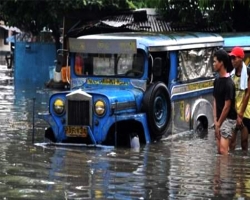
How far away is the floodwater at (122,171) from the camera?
26.6 ft

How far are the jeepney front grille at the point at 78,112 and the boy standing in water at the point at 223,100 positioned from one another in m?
2.32

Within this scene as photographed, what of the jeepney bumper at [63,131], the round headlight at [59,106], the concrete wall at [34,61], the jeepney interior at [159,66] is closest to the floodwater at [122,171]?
the jeepney bumper at [63,131]

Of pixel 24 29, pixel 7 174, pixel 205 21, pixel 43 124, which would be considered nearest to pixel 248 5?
pixel 205 21

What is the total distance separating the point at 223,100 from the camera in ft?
34.1

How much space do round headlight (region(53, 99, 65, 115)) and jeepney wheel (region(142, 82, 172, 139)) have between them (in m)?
1.42

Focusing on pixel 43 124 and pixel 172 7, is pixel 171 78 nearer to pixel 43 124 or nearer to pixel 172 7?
pixel 43 124

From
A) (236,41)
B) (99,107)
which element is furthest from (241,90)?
(236,41)

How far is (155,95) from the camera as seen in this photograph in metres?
12.2

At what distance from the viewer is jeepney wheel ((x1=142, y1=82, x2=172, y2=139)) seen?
39.6 ft

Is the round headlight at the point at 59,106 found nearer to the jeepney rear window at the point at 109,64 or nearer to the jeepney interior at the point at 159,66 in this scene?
the jeepney rear window at the point at 109,64

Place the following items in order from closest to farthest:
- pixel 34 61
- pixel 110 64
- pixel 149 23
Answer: pixel 110 64 → pixel 149 23 → pixel 34 61

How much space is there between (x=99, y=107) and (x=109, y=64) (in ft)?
4.74

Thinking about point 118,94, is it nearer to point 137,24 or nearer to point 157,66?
point 157,66

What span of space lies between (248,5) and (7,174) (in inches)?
533
